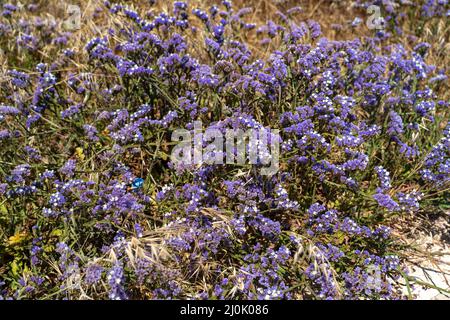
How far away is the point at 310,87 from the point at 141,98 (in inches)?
47.5

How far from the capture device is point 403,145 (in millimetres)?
3445

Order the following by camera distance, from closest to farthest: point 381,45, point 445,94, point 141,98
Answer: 1. point 141,98
2. point 445,94
3. point 381,45

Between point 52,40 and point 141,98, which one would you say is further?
point 52,40

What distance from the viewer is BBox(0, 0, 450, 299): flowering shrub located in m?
2.86

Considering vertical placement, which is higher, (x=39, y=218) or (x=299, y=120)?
(x=299, y=120)

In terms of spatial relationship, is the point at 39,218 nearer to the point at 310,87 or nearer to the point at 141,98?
the point at 141,98

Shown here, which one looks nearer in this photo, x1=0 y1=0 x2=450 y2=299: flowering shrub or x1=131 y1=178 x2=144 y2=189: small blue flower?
x1=0 y1=0 x2=450 y2=299: flowering shrub

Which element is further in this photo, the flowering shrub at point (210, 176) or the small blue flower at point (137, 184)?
the small blue flower at point (137, 184)

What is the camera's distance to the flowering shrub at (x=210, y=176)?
9.37 feet

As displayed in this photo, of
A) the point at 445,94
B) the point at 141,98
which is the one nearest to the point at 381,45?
the point at 445,94

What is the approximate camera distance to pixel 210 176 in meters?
3.17

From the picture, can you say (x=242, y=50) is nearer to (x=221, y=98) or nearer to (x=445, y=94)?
(x=221, y=98)

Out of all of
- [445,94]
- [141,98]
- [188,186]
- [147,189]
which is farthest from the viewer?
[445,94]

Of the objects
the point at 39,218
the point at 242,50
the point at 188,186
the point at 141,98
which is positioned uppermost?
the point at 242,50
